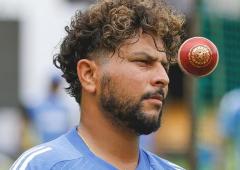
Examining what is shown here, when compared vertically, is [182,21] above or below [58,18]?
above

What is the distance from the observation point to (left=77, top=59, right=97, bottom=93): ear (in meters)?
5.17

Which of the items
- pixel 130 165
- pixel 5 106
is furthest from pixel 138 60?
pixel 5 106

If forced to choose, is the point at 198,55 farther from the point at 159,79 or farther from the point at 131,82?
the point at 131,82

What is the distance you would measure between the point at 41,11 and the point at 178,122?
3.27 metres

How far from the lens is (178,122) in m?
18.9

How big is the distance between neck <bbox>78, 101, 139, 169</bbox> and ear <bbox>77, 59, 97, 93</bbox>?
0.40 ft

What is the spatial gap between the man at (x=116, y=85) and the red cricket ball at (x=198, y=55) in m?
0.10

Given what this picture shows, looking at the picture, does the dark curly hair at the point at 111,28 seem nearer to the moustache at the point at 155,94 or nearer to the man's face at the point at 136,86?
the man's face at the point at 136,86

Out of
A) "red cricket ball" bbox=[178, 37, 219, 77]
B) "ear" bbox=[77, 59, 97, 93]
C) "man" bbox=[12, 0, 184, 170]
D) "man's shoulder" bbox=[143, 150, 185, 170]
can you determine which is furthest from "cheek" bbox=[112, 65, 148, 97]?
"man's shoulder" bbox=[143, 150, 185, 170]

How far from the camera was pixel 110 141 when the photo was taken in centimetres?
509

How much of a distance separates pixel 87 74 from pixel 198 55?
554mm

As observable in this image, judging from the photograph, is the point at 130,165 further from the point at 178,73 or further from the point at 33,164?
the point at 178,73

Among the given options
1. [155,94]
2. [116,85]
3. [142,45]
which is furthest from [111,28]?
[155,94]

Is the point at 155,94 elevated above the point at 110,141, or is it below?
above
